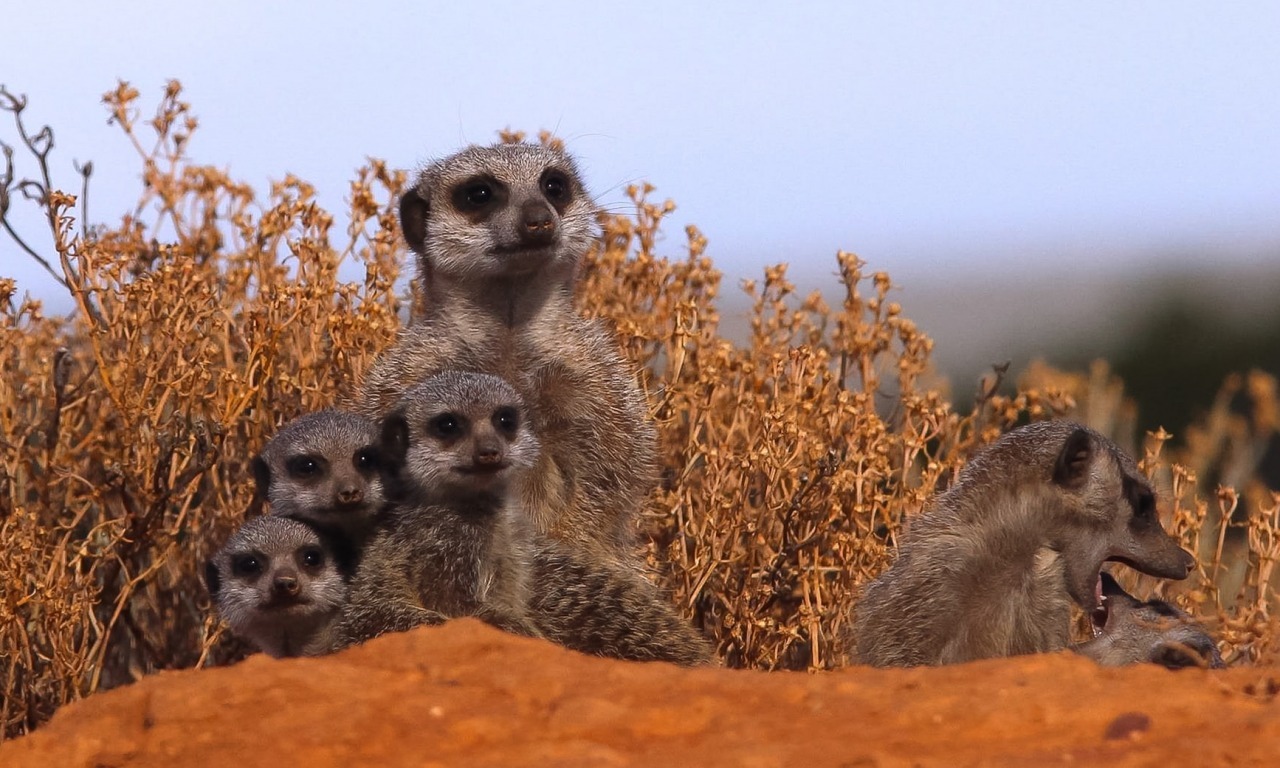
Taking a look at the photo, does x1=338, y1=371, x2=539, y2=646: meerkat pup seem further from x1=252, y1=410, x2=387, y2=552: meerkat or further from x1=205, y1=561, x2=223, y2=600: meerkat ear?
x1=205, y1=561, x2=223, y2=600: meerkat ear

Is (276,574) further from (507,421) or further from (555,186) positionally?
(555,186)

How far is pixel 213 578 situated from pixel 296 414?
1215 mm

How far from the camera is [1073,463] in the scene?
5184 mm

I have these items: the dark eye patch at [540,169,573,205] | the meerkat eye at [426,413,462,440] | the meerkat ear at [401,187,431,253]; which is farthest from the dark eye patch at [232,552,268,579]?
the dark eye patch at [540,169,573,205]

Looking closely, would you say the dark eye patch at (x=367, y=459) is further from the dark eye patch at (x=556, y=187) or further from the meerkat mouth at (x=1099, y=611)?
the meerkat mouth at (x=1099, y=611)

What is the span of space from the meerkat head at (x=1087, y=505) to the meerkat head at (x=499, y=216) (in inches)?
68.8

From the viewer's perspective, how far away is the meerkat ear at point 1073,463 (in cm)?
518

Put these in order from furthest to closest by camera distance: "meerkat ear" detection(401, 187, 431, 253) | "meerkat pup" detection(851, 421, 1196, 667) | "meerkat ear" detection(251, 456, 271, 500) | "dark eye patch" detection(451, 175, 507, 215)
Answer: "meerkat ear" detection(401, 187, 431, 253) < "dark eye patch" detection(451, 175, 507, 215) < "meerkat ear" detection(251, 456, 271, 500) < "meerkat pup" detection(851, 421, 1196, 667)

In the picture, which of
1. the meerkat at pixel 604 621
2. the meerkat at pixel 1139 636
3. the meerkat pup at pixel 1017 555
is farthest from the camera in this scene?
the meerkat at pixel 604 621

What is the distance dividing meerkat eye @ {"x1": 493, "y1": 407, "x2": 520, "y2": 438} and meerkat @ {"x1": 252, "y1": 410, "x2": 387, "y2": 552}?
15.7 inches

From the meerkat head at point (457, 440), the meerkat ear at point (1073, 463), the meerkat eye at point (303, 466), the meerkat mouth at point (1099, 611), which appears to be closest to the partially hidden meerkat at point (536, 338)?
the meerkat head at point (457, 440)

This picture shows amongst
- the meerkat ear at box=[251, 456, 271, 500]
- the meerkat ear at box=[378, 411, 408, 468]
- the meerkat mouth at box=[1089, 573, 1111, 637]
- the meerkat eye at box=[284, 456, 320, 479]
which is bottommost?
the meerkat mouth at box=[1089, 573, 1111, 637]

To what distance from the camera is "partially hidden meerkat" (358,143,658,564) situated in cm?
595

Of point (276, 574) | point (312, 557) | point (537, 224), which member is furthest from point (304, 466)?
point (537, 224)
